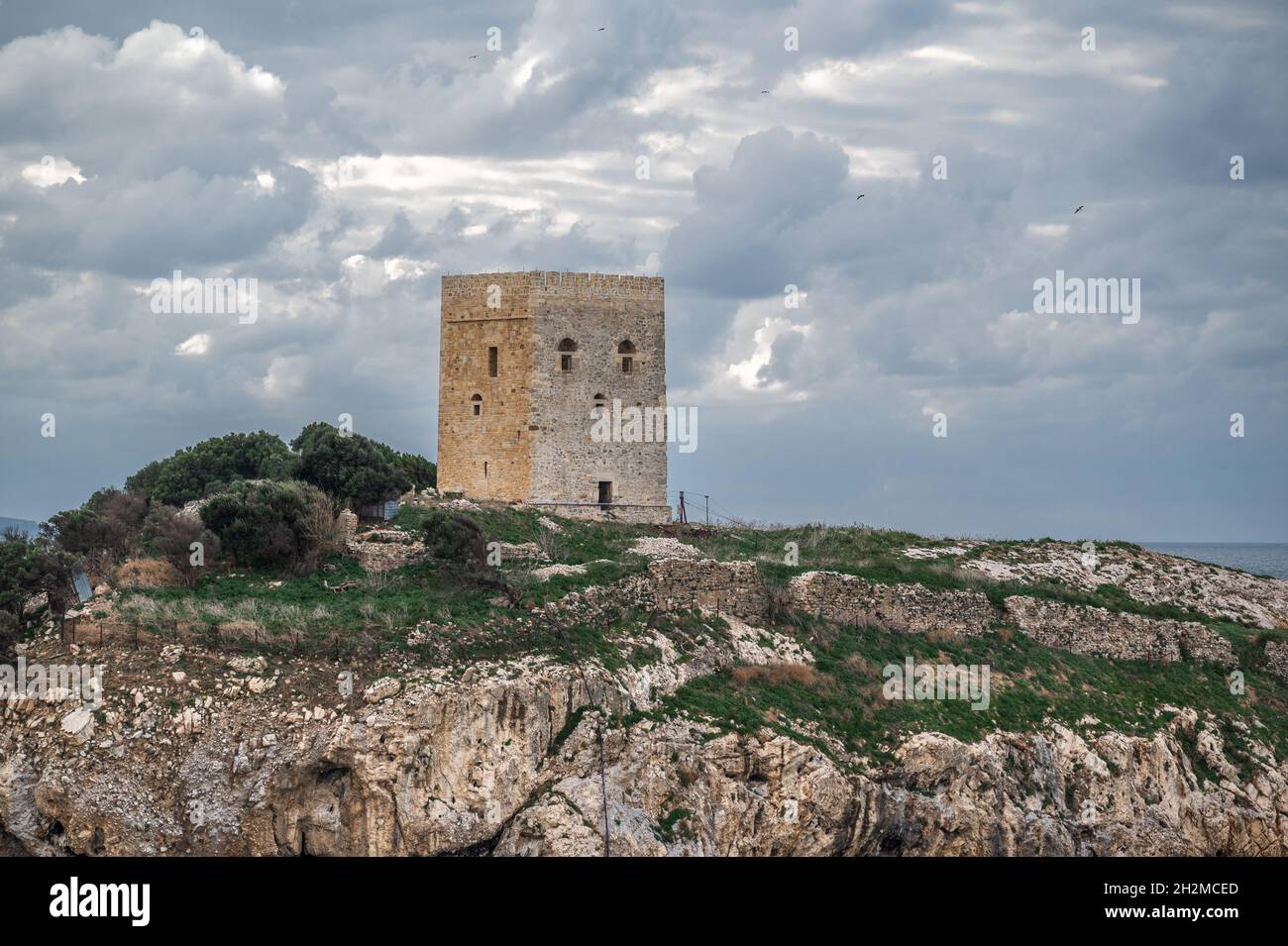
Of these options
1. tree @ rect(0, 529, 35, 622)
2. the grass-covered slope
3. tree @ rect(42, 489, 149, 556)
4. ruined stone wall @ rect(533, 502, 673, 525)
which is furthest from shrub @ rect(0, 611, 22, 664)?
ruined stone wall @ rect(533, 502, 673, 525)

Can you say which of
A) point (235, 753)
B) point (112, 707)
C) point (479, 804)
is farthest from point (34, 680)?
point (479, 804)

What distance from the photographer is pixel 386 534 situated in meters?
33.9

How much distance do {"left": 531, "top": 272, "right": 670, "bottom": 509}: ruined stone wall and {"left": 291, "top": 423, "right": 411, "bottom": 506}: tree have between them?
7.12 meters

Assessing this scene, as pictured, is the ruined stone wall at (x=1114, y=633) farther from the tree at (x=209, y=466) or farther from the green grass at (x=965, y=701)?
the tree at (x=209, y=466)

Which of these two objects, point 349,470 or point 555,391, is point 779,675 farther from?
point 555,391

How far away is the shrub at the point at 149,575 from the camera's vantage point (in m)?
29.2

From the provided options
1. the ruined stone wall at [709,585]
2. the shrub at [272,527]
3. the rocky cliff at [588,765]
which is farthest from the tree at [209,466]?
the rocky cliff at [588,765]

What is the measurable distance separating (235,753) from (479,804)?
12.8 feet

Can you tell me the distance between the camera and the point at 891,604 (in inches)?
1401

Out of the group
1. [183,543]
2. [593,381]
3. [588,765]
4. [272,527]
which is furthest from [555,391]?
[588,765]

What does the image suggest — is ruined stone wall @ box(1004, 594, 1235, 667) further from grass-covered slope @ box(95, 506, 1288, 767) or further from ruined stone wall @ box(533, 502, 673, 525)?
ruined stone wall @ box(533, 502, 673, 525)

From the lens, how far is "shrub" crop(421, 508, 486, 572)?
104ft

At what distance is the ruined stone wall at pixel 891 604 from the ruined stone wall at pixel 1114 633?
1.10 meters

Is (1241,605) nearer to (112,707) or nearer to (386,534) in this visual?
(386,534)
